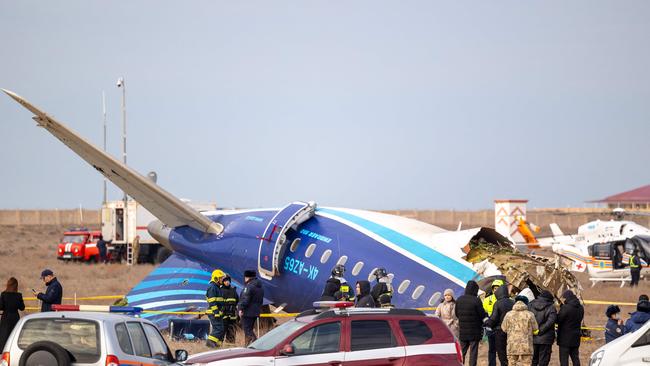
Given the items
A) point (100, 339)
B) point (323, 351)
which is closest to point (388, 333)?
point (323, 351)

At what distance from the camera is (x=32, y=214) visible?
329 ft

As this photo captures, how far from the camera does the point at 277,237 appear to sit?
23.5 m

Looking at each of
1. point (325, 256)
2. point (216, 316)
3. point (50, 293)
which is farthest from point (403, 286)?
point (50, 293)

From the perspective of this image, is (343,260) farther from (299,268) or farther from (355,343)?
(355,343)

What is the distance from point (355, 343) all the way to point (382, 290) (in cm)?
600

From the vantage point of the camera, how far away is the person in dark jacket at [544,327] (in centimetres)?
1767

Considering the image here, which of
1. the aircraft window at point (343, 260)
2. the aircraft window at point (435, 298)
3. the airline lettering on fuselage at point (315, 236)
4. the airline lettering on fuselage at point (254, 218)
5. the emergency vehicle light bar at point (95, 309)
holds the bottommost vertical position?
the aircraft window at point (435, 298)

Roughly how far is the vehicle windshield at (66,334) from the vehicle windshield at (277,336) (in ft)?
8.30

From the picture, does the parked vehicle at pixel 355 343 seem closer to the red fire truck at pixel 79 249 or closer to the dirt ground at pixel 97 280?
the dirt ground at pixel 97 280

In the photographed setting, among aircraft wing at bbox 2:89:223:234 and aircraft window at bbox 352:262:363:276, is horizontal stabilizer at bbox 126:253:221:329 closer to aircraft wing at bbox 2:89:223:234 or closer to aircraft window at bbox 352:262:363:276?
aircraft wing at bbox 2:89:223:234

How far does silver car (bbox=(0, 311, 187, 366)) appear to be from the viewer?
12602 millimetres

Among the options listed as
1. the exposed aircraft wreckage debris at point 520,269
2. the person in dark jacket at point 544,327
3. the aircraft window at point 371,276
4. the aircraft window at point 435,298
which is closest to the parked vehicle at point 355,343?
the person in dark jacket at point 544,327

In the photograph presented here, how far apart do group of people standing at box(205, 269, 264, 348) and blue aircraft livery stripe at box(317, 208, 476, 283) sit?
344 centimetres

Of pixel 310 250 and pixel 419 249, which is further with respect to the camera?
pixel 310 250
